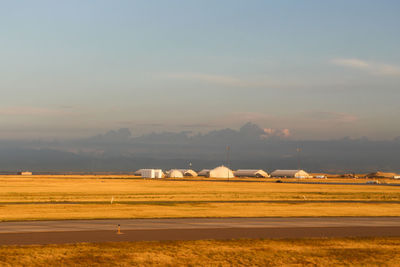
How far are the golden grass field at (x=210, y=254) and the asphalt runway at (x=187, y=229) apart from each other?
2402 millimetres

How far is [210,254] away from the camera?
24.9 meters

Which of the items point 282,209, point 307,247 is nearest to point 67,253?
point 307,247

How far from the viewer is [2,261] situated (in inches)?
886

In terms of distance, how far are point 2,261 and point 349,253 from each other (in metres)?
17.9

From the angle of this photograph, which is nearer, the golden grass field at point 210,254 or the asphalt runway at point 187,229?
the golden grass field at point 210,254

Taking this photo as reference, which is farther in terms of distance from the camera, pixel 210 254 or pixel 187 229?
pixel 187 229

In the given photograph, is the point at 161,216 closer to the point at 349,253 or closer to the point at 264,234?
the point at 264,234

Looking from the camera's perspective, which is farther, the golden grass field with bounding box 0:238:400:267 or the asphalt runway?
the asphalt runway

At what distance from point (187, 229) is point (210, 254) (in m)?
9.34

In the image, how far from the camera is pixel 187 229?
3412cm

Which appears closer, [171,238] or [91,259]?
[91,259]

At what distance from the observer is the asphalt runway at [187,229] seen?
29.7 m

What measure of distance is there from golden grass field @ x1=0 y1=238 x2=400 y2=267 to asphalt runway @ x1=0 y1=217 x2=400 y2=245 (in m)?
2.40

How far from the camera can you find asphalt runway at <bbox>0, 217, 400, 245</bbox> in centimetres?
2973
